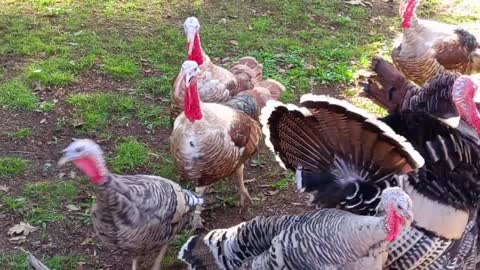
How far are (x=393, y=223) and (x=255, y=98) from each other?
2205 millimetres

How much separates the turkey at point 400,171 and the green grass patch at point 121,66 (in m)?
3.11

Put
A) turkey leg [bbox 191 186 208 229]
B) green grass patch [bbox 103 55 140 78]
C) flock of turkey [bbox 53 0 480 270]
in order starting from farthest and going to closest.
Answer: green grass patch [bbox 103 55 140 78] → turkey leg [bbox 191 186 208 229] → flock of turkey [bbox 53 0 480 270]

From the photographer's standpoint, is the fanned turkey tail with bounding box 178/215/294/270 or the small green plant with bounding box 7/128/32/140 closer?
the fanned turkey tail with bounding box 178/215/294/270

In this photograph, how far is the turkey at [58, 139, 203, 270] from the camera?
4.09 meters

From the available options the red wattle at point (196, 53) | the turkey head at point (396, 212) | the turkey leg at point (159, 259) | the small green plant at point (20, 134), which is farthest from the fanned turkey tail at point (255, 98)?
the turkey head at point (396, 212)

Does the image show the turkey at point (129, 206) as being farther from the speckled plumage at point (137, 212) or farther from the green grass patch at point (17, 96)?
the green grass patch at point (17, 96)

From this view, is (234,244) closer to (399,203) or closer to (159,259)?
(159,259)

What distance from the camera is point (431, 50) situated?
631 cm

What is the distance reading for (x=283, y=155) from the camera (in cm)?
427

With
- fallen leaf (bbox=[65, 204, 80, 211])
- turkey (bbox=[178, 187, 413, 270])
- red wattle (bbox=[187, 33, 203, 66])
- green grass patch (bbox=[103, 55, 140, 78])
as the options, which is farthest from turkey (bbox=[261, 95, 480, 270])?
green grass patch (bbox=[103, 55, 140, 78])

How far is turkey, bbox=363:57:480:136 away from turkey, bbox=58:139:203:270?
1.59 m

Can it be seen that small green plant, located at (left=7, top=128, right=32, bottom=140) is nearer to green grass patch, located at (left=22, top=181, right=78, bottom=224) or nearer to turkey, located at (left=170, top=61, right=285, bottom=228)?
green grass patch, located at (left=22, top=181, right=78, bottom=224)

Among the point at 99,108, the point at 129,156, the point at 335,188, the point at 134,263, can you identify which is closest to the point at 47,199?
the point at 129,156

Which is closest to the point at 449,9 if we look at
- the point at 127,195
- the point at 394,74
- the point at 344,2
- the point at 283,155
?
the point at 344,2
